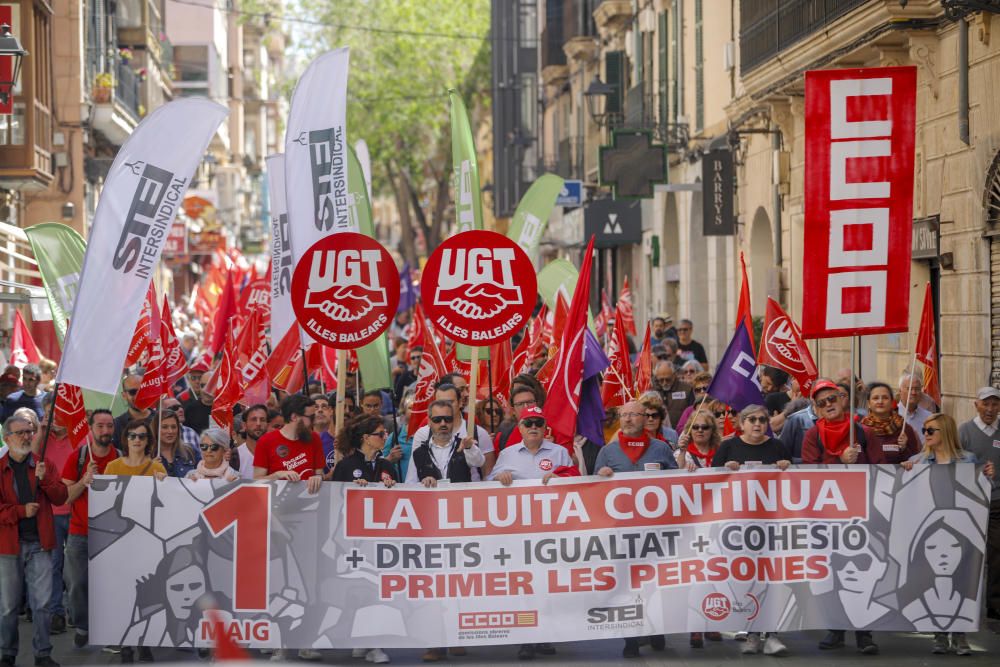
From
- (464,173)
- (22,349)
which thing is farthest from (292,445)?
(22,349)

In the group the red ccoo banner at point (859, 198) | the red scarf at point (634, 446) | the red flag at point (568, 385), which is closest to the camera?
the red scarf at point (634, 446)

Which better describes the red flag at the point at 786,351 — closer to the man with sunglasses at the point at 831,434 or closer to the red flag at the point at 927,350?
the red flag at the point at 927,350

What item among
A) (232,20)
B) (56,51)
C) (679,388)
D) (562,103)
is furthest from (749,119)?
(232,20)

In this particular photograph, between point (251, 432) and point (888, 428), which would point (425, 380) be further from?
point (888, 428)

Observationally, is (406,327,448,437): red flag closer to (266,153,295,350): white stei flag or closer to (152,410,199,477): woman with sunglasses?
(266,153,295,350): white stei flag

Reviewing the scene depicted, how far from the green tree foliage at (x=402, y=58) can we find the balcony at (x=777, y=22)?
117 ft

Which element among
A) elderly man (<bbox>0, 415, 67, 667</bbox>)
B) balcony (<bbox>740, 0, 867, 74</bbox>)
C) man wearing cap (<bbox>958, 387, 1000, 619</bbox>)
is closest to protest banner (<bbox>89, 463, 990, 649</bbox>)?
elderly man (<bbox>0, 415, 67, 667</bbox>)

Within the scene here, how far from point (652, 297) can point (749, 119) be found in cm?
1010

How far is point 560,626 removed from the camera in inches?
375

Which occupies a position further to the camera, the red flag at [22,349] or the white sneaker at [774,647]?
the red flag at [22,349]

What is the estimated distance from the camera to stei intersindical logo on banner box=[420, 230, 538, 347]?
11281mm

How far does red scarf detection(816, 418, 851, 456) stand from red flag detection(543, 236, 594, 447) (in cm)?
Result: 161

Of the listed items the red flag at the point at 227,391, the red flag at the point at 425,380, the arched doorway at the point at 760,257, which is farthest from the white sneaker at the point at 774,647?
the arched doorway at the point at 760,257

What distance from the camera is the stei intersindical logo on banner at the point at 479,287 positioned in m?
11.3
